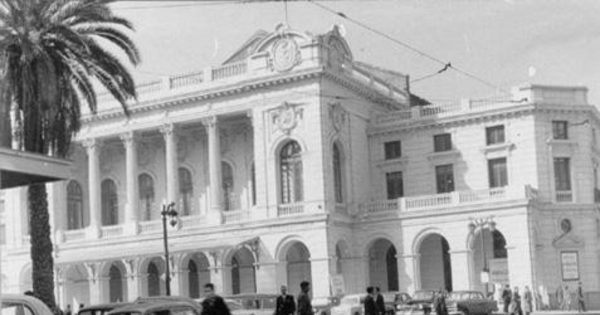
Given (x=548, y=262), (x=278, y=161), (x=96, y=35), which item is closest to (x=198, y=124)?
(x=278, y=161)

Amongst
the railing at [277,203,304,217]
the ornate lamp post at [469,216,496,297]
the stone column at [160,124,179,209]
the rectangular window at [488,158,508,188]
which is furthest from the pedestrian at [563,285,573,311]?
the stone column at [160,124,179,209]

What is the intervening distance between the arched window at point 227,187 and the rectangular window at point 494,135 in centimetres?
1335

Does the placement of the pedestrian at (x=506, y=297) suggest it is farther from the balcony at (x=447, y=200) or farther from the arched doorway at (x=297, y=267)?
the arched doorway at (x=297, y=267)

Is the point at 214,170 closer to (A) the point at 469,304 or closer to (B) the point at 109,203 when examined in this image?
(B) the point at 109,203

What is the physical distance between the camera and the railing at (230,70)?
5116 cm

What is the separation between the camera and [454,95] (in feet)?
175

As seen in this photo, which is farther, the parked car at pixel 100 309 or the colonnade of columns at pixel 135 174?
the colonnade of columns at pixel 135 174

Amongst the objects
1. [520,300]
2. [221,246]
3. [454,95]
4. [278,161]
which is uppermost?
[454,95]

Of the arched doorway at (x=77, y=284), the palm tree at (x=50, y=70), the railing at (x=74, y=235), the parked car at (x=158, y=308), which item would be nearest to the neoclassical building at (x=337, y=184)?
the railing at (x=74, y=235)

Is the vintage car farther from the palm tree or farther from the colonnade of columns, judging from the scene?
the palm tree

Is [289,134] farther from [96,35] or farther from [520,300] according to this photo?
[96,35]

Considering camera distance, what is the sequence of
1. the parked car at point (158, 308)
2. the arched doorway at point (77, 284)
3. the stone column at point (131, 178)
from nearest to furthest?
the parked car at point (158, 308) < the stone column at point (131, 178) < the arched doorway at point (77, 284)

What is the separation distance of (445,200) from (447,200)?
5.7 inches

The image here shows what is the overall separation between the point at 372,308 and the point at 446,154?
29.7 meters
